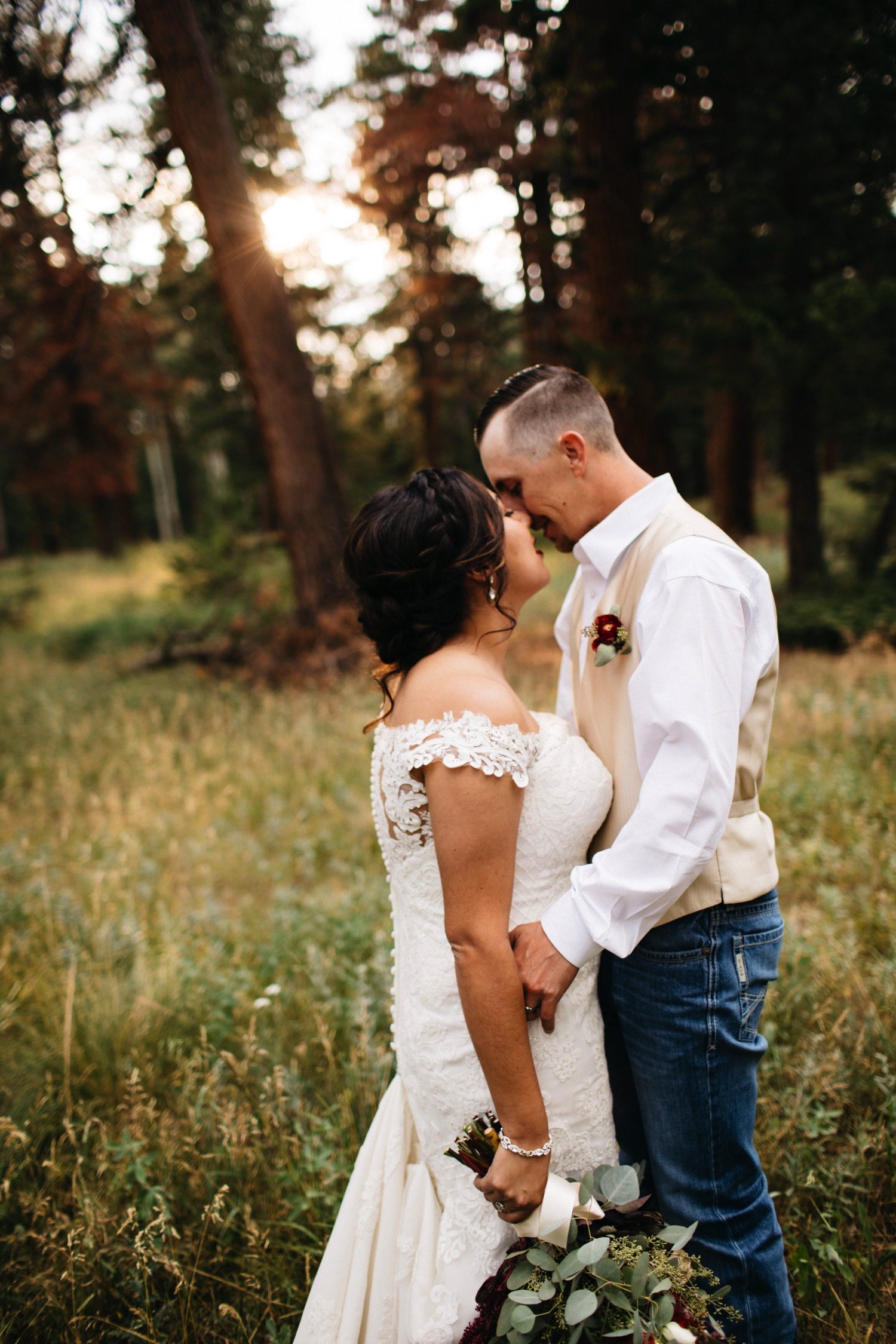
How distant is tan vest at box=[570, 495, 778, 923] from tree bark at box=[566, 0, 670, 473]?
6533 mm

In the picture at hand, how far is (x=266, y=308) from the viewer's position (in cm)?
916

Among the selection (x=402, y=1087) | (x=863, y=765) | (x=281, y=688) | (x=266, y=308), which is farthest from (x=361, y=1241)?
(x=266, y=308)

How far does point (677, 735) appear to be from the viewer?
65.9 inches

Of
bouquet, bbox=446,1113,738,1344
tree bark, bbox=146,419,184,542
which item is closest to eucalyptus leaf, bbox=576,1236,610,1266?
bouquet, bbox=446,1113,738,1344

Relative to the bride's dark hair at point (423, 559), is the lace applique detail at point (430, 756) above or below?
below

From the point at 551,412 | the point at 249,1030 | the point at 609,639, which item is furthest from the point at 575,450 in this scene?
the point at 249,1030

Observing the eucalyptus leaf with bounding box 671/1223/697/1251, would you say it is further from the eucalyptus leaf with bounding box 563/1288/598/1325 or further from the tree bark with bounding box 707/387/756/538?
the tree bark with bounding box 707/387/756/538

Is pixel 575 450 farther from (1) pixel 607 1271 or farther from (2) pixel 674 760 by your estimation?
(1) pixel 607 1271

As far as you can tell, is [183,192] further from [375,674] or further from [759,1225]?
[759,1225]

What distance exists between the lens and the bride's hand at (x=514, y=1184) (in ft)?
5.61

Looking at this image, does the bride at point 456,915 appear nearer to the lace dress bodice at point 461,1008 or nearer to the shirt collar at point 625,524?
the lace dress bodice at point 461,1008

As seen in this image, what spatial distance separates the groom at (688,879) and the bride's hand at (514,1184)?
304 millimetres

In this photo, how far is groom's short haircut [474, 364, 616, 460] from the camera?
7.02 feet

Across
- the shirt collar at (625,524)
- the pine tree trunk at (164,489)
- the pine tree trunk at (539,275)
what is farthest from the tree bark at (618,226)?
the pine tree trunk at (164,489)
